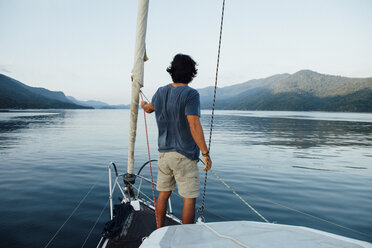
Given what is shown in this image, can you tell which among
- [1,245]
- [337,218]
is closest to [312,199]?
[337,218]

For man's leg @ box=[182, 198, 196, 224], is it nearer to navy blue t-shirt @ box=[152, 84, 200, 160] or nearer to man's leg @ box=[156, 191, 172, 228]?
man's leg @ box=[156, 191, 172, 228]

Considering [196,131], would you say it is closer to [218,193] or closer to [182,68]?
[182,68]

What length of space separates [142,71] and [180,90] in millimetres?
1633

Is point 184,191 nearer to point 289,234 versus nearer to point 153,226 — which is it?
point 289,234

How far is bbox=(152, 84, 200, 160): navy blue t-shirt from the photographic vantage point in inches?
123

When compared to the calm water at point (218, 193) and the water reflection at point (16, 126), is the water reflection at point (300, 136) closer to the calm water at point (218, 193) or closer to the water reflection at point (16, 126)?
the calm water at point (218, 193)

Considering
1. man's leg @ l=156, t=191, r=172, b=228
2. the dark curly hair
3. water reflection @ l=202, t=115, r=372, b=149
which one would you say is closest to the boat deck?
man's leg @ l=156, t=191, r=172, b=228

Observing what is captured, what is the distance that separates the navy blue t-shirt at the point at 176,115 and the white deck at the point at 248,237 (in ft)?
3.84

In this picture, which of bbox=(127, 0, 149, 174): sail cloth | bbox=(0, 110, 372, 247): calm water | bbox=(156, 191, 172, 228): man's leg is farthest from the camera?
bbox=(0, 110, 372, 247): calm water

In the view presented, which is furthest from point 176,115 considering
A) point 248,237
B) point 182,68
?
point 248,237

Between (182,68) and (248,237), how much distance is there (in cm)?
235

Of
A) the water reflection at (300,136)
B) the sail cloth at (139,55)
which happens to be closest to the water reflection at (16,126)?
the sail cloth at (139,55)

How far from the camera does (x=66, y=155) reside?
15.6 meters

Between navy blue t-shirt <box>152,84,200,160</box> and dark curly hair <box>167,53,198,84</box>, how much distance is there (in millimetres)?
155
